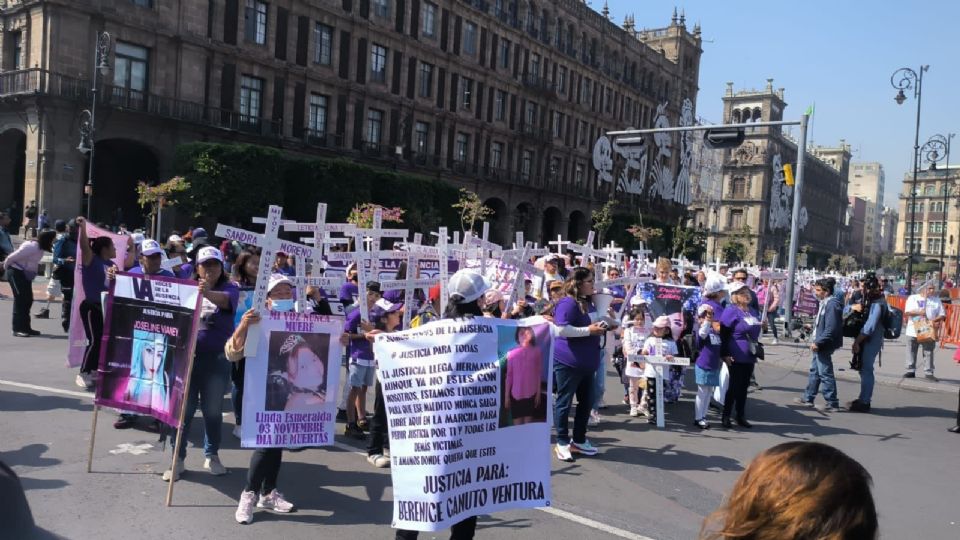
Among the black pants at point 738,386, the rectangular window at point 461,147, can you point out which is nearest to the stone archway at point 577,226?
the rectangular window at point 461,147

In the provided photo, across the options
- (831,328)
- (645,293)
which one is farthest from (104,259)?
→ (831,328)

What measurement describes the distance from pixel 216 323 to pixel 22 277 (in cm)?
753

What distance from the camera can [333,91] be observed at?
38562 mm

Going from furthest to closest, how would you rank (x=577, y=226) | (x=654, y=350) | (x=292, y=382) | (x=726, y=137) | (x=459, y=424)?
1. (x=577, y=226)
2. (x=726, y=137)
3. (x=654, y=350)
4. (x=292, y=382)
5. (x=459, y=424)

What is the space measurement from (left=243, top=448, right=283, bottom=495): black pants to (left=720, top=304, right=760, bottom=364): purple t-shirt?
5.79 metres

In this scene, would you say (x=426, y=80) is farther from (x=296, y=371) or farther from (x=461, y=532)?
(x=461, y=532)

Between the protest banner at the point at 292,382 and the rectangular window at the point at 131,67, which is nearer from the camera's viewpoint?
the protest banner at the point at 292,382

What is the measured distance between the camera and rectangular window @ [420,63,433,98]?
43781 mm

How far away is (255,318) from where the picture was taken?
195 inches

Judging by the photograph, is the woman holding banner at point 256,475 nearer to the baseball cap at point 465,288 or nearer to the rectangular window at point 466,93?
the baseball cap at point 465,288

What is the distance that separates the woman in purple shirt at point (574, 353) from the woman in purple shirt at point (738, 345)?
2566 millimetres

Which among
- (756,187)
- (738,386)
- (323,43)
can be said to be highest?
(756,187)

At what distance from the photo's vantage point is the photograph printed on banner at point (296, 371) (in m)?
5.13

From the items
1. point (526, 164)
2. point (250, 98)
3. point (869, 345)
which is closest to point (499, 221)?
point (526, 164)
